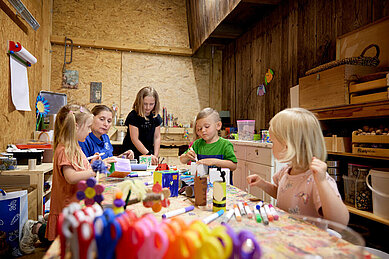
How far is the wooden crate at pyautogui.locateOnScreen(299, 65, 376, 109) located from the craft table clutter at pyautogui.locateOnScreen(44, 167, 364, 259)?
143 cm

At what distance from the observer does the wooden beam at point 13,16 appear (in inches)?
108

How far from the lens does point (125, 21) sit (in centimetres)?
520

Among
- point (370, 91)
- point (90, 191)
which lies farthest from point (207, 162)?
point (370, 91)

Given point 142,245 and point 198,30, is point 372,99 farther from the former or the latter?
point 198,30

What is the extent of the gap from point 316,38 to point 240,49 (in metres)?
1.98

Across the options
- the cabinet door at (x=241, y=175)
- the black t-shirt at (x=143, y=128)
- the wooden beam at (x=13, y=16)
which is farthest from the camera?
the cabinet door at (x=241, y=175)

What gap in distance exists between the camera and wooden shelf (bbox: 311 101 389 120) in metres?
1.85

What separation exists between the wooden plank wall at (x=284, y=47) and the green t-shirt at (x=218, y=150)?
158 cm

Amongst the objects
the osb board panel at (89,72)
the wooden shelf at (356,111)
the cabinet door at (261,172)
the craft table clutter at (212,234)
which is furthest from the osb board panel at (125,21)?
the craft table clutter at (212,234)

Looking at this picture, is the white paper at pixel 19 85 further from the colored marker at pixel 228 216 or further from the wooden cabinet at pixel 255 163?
the colored marker at pixel 228 216

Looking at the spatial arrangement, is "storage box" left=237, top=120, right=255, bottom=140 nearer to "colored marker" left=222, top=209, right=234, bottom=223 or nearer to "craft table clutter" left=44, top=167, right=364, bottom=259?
"craft table clutter" left=44, top=167, right=364, bottom=259

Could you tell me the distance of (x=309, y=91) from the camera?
2.51 metres

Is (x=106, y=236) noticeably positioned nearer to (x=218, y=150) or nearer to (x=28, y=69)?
(x=218, y=150)

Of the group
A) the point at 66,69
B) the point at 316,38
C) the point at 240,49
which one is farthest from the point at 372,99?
the point at 66,69
